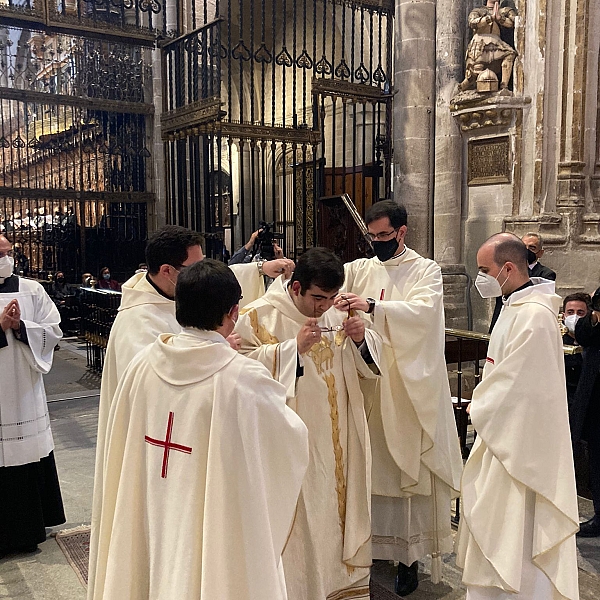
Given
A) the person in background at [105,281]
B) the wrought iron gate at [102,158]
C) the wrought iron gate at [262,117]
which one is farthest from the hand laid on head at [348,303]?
the wrought iron gate at [102,158]

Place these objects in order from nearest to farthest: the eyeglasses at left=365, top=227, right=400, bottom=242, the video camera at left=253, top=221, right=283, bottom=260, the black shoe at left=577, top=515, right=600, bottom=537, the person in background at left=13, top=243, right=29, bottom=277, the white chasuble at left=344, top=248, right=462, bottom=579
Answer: the white chasuble at left=344, top=248, right=462, bottom=579 < the eyeglasses at left=365, top=227, right=400, bottom=242 < the black shoe at left=577, top=515, right=600, bottom=537 < the video camera at left=253, top=221, right=283, bottom=260 < the person in background at left=13, top=243, right=29, bottom=277

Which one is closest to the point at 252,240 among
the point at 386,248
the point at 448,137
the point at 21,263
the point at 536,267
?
the point at 386,248

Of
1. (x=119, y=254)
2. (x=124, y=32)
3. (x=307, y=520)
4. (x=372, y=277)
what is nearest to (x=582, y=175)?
(x=372, y=277)

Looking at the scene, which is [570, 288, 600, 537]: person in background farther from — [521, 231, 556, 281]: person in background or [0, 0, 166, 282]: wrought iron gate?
[0, 0, 166, 282]: wrought iron gate

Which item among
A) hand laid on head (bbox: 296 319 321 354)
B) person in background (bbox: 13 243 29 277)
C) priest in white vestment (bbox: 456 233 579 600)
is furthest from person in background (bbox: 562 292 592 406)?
person in background (bbox: 13 243 29 277)

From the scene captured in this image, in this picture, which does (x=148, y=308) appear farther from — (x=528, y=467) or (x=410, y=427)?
(x=528, y=467)

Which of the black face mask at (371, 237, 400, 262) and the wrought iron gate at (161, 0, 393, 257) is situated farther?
the wrought iron gate at (161, 0, 393, 257)

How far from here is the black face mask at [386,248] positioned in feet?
12.1

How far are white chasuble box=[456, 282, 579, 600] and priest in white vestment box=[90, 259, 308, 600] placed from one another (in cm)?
108

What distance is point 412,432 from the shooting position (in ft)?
11.6

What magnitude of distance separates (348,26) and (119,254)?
598cm

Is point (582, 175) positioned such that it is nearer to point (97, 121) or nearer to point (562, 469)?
point (562, 469)

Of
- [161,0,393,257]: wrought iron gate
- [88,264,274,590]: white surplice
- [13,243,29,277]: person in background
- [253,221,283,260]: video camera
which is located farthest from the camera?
[13,243,29,277]: person in background

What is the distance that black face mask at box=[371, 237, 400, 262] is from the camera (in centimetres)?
367
